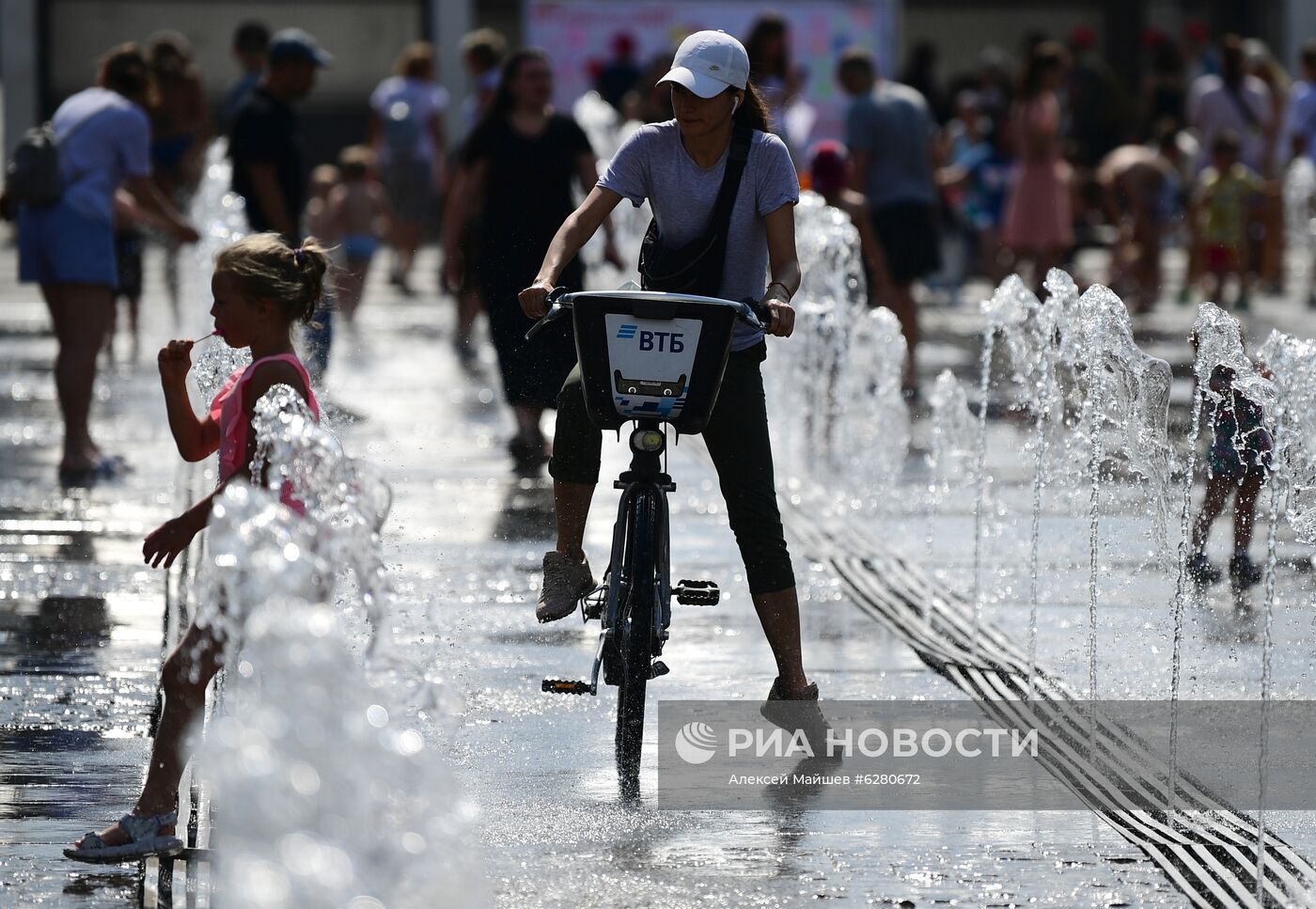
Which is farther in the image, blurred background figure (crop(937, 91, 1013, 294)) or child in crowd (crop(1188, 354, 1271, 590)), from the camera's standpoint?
blurred background figure (crop(937, 91, 1013, 294))

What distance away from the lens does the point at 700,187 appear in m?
5.92

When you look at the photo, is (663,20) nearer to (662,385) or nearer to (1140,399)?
(1140,399)

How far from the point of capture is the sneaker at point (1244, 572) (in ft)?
25.9

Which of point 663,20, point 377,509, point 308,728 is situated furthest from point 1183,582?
point 663,20

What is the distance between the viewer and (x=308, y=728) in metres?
3.65

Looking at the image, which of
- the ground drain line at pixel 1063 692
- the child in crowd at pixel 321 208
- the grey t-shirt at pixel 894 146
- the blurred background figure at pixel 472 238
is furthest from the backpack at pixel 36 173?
the child in crowd at pixel 321 208

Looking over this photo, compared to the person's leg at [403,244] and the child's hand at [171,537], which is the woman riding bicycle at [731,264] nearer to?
the child's hand at [171,537]

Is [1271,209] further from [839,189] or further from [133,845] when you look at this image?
[133,845]

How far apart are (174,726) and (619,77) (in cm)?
1812

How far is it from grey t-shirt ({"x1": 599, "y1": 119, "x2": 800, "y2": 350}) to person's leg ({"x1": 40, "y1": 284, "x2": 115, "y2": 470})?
451 centimetres

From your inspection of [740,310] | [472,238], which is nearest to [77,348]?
[472,238]

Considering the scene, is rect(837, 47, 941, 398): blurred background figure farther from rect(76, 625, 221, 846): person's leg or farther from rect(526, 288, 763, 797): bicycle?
rect(76, 625, 221, 846): person's leg

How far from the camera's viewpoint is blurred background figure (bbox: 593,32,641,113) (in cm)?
2236

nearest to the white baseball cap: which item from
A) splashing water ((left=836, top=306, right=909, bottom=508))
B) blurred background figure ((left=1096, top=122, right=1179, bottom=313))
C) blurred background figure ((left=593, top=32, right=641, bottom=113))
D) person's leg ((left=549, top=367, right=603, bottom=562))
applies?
person's leg ((left=549, top=367, right=603, bottom=562))
